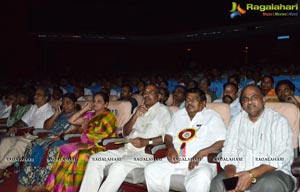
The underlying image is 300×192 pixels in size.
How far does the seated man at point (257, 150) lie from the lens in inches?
113

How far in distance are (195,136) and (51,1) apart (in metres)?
13.4

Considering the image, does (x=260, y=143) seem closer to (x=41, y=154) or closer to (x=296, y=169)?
(x=296, y=169)

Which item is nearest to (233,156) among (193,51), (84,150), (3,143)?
(84,150)

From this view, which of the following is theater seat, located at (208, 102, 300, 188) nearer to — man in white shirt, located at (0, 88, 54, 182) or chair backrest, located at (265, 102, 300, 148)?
chair backrest, located at (265, 102, 300, 148)

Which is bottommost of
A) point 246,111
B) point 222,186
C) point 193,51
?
point 222,186

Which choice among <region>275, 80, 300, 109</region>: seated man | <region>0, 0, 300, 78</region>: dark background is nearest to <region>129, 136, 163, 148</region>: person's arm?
<region>275, 80, 300, 109</region>: seated man

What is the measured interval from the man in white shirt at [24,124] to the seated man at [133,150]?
149 centimetres

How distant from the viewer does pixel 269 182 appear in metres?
2.79

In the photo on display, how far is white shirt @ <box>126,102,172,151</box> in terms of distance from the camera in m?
4.11

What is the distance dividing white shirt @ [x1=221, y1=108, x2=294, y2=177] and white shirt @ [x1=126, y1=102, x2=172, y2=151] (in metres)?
0.92

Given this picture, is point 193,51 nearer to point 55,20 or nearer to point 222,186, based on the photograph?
point 55,20

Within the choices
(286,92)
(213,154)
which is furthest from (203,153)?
(286,92)

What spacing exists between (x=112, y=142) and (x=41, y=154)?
2.79 feet

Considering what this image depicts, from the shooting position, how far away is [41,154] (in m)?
4.46
